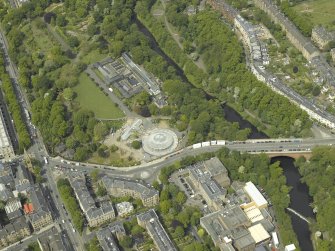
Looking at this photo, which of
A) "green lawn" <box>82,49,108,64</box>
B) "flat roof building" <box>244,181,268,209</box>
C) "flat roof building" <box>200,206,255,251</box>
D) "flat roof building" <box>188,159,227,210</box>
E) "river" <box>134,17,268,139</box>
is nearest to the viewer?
"flat roof building" <box>200,206,255,251</box>

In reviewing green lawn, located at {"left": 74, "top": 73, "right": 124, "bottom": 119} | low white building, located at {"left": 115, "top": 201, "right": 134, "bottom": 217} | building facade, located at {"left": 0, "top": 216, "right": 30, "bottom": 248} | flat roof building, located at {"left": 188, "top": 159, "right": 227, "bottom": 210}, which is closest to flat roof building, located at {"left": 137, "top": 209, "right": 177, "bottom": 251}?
low white building, located at {"left": 115, "top": 201, "right": 134, "bottom": 217}

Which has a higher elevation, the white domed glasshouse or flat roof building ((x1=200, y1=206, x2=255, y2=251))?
the white domed glasshouse

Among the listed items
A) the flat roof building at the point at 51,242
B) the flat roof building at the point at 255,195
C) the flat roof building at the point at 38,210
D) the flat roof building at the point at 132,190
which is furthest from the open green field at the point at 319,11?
the flat roof building at the point at 51,242

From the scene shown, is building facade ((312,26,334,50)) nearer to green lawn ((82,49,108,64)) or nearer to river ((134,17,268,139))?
river ((134,17,268,139))

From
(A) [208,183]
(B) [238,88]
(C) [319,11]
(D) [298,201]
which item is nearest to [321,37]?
(C) [319,11]

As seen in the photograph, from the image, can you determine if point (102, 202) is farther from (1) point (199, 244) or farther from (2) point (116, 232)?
(1) point (199, 244)

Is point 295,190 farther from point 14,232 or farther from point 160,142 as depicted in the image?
point 14,232
